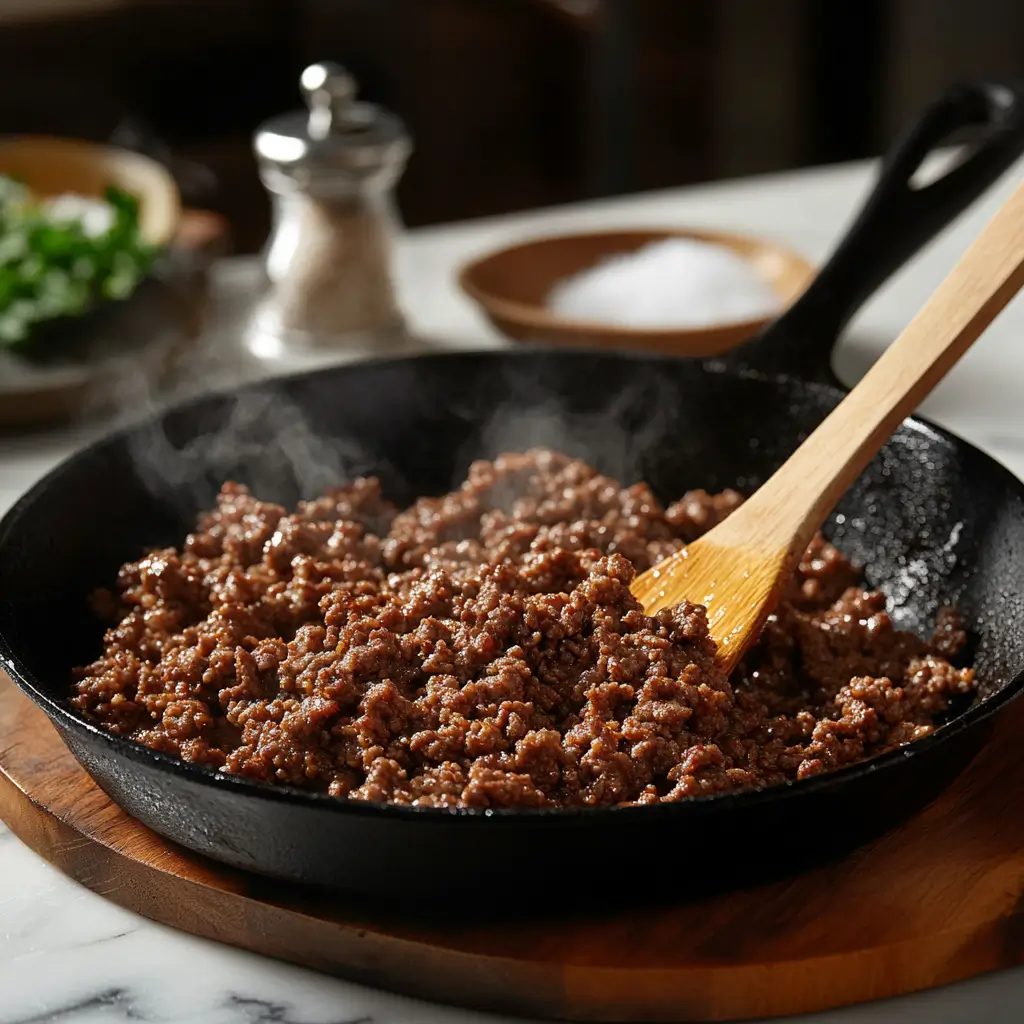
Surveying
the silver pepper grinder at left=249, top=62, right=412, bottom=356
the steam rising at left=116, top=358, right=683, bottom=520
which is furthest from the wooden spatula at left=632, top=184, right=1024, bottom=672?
the silver pepper grinder at left=249, top=62, right=412, bottom=356

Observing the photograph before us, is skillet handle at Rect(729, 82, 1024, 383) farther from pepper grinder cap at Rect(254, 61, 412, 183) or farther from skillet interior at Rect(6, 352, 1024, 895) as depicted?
pepper grinder cap at Rect(254, 61, 412, 183)

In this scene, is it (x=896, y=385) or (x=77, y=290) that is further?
(x=77, y=290)

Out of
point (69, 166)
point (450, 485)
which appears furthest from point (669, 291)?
point (69, 166)

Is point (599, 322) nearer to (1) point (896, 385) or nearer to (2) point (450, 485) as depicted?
(2) point (450, 485)

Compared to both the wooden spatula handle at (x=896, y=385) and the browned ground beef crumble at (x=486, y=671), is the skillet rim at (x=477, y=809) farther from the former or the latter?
the wooden spatula handle at (x=896, y=385)

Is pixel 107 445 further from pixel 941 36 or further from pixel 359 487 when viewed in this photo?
pixel 941 36

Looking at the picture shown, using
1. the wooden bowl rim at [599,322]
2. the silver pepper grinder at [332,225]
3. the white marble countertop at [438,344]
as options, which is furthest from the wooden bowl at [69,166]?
the wooden bowl rim at [599,322]
